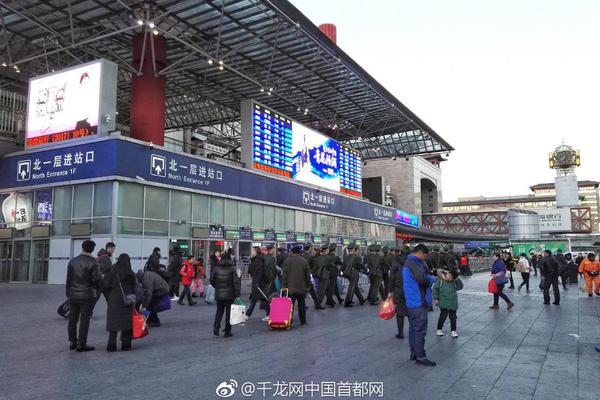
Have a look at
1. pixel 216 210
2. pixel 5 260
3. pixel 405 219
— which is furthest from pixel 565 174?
pixel 5 260

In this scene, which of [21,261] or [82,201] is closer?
[82,201]

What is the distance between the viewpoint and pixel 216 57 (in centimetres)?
2361

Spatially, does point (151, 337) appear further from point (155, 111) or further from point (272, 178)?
point (272, 178)

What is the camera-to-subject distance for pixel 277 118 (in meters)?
32.0

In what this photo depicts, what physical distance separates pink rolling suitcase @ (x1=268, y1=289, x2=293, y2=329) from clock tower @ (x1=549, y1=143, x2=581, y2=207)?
369 ft

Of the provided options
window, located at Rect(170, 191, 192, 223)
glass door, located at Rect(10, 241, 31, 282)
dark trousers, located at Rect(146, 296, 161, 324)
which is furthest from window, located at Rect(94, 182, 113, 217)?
dark trousers, located at Rect(146, 296, 161, 324)

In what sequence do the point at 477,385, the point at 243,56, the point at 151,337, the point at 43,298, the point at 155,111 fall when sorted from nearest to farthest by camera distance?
the point at 477,385 → the point at 151,337 → the point at 43,298 → the point at 155,111 → the point at 243,56

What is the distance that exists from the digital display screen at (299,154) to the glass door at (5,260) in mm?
13727

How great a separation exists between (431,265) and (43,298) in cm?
1359

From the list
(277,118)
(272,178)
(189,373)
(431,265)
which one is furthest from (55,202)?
(189,373)

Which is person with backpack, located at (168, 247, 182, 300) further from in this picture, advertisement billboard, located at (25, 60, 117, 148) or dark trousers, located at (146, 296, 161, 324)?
advertisement billboard, located at (25, 60, 117, 148)

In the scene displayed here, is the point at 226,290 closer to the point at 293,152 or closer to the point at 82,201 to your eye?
the point at 82,201

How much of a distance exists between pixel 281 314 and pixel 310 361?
286 cm

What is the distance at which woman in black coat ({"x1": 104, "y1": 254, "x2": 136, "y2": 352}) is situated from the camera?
23.6 feet
